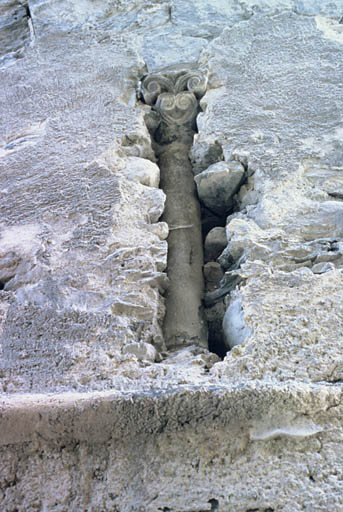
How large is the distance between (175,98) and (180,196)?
1.82 feet

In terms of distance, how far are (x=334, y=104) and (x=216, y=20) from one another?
3.16 ft

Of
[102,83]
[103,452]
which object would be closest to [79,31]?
[102,83]

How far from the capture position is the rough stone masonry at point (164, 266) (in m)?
1.20

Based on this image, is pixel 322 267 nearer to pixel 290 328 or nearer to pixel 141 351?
pixel 290 328

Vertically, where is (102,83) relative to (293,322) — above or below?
above

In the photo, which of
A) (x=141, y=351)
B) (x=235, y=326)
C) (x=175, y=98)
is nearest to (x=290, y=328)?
(x=235, y=326)

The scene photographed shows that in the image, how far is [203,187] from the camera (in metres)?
2.04

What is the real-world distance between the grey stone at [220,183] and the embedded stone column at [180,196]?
0.31ft

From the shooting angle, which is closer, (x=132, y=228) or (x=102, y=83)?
(x=132, y=228)

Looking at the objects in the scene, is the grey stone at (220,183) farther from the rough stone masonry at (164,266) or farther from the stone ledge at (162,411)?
the stone ledge at (162,411)

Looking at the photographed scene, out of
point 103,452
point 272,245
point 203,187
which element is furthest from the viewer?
point 203,187

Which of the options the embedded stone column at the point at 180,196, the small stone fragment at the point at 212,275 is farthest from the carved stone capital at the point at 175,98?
the small stone fragment at the point at 212,275

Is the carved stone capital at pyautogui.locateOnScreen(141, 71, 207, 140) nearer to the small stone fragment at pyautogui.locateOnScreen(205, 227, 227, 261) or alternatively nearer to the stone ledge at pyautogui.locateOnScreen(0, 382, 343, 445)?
the small stone fragment at pyautogui.locateOnScreen(205, 227, 227, 261)

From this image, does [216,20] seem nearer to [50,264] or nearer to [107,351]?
[50,264]
